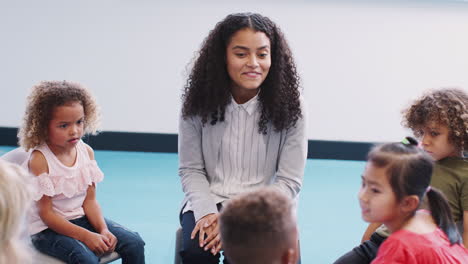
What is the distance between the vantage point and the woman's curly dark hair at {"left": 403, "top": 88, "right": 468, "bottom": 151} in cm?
185

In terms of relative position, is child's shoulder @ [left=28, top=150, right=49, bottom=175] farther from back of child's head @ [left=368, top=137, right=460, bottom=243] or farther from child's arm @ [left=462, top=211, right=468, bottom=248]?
child's arm @ [left=462, top=211, right=468, bottom=248]

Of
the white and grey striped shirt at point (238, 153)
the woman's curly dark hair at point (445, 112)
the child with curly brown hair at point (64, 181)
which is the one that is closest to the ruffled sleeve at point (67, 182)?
the child with curly brown hair at point (64, 181)

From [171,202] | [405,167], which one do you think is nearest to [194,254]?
[405,167]

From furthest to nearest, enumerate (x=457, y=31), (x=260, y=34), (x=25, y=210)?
(x=457, y=31) → (x=260, y=34) → (x=25, y=210)

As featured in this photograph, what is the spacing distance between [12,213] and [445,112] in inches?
57.1

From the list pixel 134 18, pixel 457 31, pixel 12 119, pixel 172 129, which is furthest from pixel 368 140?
pixel 12 119

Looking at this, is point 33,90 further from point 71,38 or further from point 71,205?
point 71,38

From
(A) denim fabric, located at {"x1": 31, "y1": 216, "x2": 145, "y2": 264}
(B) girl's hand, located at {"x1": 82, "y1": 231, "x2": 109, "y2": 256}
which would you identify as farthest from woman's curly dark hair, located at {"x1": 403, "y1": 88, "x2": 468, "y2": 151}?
(B) girl's hand, located at {"x1": 82, "y1": 231, "x2": 109, "y2": 256}

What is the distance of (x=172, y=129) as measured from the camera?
433 centimetres

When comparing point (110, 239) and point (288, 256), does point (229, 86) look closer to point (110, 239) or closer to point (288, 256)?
point (110, 239)

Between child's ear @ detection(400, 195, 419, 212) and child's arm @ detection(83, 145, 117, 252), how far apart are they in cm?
96

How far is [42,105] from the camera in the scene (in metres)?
1.85

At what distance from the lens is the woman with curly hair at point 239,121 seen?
189 centimetres

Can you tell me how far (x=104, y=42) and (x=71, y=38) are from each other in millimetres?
266
